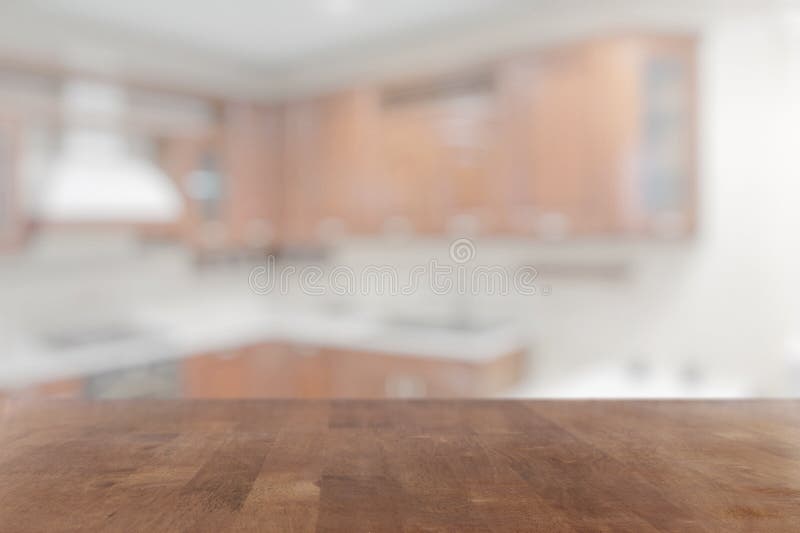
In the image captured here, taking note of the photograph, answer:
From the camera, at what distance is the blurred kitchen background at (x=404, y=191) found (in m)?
2.86

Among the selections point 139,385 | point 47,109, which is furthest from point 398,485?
point 47,109

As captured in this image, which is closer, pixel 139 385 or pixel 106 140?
pixel 139 385

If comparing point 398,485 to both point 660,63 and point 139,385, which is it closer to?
point 660,63

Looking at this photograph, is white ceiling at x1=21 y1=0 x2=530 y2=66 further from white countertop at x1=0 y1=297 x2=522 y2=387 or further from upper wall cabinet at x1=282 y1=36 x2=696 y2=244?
white countertop at x1=0 y1=297 x2=522 y2=387

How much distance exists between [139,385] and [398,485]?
327 cm

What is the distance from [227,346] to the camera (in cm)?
373

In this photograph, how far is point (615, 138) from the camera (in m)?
2.89

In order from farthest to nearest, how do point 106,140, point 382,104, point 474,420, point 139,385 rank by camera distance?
1. point 382,104
2. point 106,140
3. point 139,385
4. point 474,420

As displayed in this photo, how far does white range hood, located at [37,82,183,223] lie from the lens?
3.25 metres

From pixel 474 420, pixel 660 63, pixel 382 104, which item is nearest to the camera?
pixel 474 420

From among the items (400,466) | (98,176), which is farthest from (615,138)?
(400,466)

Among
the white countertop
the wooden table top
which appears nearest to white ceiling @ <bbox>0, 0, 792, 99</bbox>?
the white countertop

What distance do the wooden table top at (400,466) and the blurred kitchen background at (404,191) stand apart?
6.76 feet

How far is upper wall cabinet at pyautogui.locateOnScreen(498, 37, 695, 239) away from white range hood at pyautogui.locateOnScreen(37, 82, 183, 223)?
2.10 m
